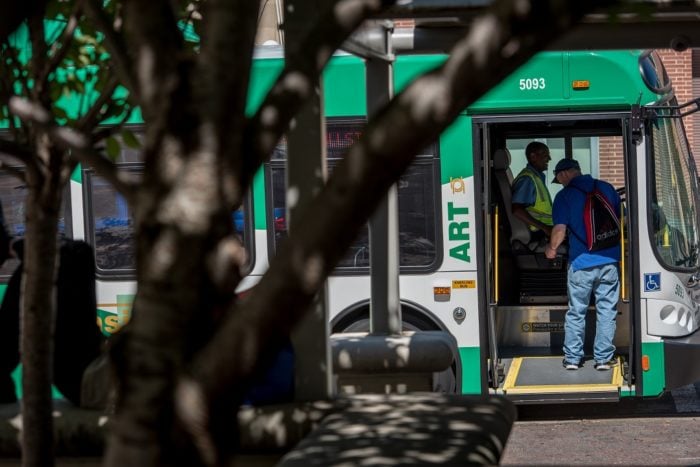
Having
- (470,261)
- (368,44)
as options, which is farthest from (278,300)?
(470,261)

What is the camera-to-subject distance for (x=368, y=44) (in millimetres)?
6488

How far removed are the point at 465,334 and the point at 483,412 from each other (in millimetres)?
4973

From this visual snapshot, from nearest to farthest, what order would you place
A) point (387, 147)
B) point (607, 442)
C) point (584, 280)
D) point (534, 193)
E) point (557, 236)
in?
point (387, 147) < point (607, 442) < point (584, 280) < point (557, 236) < point (534, 193)

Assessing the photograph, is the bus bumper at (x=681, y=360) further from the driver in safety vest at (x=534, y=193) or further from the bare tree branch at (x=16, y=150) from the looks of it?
the bare tree branch at (x=16, y=150)

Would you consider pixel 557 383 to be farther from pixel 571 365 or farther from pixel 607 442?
pixel 607 442

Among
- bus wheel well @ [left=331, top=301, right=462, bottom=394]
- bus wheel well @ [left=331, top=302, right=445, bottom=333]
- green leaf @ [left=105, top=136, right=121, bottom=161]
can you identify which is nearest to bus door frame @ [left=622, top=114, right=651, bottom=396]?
bus wheel well @ [left=331, top=301, right=462, bottom=394]

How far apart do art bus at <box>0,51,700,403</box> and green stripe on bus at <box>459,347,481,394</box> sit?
0.01m

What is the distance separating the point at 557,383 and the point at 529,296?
1178 mm

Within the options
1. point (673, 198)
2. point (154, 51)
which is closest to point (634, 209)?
point (673, 198)

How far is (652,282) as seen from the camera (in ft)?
30.9

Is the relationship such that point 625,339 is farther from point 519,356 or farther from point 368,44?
point 368,44

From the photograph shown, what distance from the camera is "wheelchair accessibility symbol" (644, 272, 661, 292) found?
30.8 feet

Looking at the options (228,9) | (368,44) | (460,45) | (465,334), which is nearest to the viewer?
(460,45)

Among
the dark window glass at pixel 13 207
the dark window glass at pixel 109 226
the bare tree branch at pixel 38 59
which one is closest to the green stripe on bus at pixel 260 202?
the dark window glass at pixel 109 226
